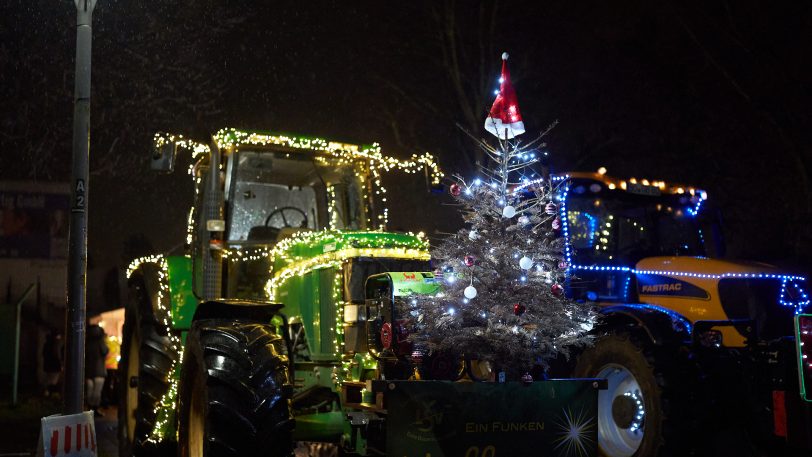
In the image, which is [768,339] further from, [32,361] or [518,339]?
[32,361]

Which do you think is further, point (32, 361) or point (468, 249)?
point (32, 361)

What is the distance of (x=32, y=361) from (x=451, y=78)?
48.1 feet

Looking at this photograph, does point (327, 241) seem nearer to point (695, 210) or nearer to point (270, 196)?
point (270, 196)

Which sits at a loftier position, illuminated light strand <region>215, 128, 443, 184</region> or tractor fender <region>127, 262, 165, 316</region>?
illuminated light strand <region>215, 128, 443, 184</region>

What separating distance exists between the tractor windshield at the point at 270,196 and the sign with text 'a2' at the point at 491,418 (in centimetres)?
287

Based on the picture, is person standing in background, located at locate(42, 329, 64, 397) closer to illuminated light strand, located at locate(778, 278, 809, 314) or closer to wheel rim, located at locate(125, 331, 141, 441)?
wheel rim, located at locate(125, 331, 141, 441)

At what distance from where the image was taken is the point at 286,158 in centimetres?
885

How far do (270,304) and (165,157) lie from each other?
7.15 feet

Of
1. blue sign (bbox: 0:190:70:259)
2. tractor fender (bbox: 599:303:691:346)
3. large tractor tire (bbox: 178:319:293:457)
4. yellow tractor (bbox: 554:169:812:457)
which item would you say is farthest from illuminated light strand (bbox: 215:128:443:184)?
blue sign (bbox: 0:190:70:259)

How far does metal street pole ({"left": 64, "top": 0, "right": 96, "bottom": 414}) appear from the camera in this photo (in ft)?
29.0

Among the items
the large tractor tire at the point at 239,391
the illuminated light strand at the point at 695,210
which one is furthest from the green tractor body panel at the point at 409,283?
the illuminated light strand at the point at 695,210

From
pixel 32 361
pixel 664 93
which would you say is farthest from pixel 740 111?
pixel 32 361

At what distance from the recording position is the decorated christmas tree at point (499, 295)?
6859 mm

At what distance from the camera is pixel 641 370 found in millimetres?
8219
